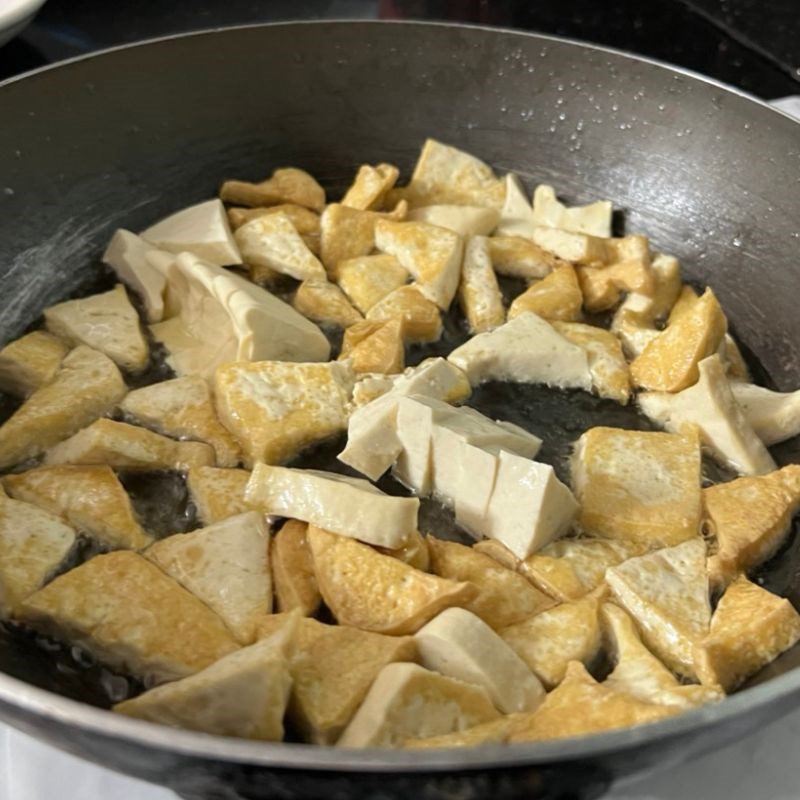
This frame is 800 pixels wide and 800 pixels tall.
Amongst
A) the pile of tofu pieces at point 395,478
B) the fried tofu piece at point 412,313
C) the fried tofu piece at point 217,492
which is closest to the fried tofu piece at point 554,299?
the pile of tofu pieces at point 395,478

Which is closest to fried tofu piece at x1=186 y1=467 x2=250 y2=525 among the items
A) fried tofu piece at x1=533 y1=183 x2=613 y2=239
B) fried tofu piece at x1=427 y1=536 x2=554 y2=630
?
fried tofu piece at x1=427 y1=536 x2=554 y2=630

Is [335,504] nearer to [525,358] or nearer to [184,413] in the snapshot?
[184,413]

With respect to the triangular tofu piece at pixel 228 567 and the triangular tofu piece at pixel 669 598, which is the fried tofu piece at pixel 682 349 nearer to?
the triangular tofu piece at pixel 669 598

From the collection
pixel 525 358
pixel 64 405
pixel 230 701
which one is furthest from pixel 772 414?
pixel 64 405

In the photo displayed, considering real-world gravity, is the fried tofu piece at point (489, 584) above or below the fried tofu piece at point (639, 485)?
below

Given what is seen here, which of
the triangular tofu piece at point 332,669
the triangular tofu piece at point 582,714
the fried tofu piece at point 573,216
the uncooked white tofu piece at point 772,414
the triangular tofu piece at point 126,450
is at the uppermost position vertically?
the fried tofu piece at point 573,216

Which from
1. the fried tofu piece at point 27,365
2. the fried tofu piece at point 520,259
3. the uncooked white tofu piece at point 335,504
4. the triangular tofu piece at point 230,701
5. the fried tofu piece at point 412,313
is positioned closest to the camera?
the triangular tofu piece at point 230,701

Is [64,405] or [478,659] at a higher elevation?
[478,659]

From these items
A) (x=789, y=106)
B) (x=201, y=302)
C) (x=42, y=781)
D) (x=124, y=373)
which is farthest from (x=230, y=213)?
(x=789, y=106)
